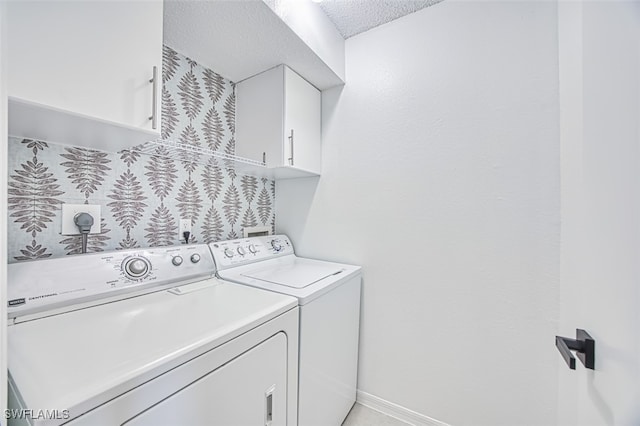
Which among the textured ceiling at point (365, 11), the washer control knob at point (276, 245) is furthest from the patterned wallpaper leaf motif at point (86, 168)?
the textured ceiling at point (365, 11)

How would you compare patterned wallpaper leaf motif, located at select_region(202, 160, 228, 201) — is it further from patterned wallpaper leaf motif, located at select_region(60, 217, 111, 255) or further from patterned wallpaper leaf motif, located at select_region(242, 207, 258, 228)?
patterned wallpaper leaf motif, located at select_region(60, 217, 111, 255)

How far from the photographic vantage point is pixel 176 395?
25.0 inches

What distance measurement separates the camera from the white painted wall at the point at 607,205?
0.50m

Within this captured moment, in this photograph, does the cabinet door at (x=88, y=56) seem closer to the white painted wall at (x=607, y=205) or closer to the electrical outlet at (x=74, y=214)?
the electrical outlet at (x=74, y=214)

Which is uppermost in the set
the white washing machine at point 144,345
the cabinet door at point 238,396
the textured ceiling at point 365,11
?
the textured ceiling at point 365,11

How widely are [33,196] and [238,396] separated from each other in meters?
1.10

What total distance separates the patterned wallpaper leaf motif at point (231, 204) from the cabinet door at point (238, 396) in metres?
1.03

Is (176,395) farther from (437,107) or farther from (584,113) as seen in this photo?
(437,107)

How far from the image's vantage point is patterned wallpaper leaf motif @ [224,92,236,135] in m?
1.78

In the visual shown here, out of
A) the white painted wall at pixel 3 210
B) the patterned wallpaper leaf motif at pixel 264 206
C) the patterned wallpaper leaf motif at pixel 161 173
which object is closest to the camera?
the white painted wall at pixel 3 210

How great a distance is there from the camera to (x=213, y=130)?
1.68m

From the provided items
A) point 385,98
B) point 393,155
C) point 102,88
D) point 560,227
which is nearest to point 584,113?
point 560,227

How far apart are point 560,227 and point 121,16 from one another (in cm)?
200

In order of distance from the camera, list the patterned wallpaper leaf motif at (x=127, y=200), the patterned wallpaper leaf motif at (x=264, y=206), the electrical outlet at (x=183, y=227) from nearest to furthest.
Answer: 1. the patterned wallpaper leaf motif at (x=127, y=200)
2. the electrical outlet at (x=183, y=227)
3. the patterned wallpaper leaf motif at (x=264, y=206)
